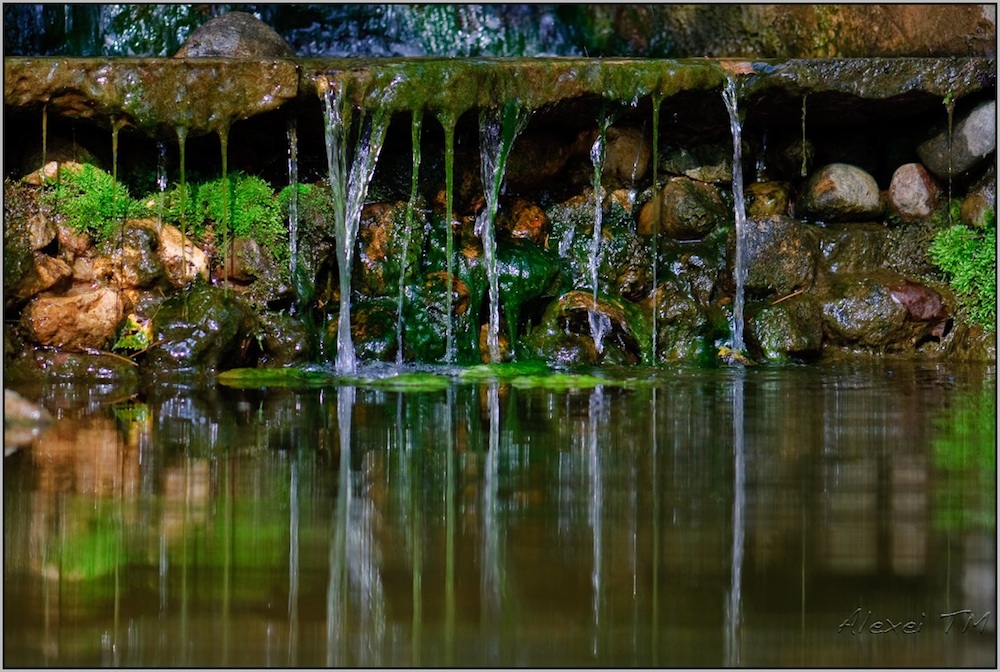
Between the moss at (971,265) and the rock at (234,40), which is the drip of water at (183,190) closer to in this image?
the rock at (234,40)

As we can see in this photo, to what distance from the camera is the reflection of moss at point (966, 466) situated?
15.7 feet

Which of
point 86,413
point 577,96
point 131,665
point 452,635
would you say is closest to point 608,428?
point 86,413

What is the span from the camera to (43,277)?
10.9 meters

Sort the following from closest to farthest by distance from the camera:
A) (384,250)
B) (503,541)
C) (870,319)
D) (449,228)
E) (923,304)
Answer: (503,541), (449,228), (870,319), (923,304), (384,250)

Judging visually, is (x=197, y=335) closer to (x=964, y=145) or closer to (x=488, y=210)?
(x=488, y=210)

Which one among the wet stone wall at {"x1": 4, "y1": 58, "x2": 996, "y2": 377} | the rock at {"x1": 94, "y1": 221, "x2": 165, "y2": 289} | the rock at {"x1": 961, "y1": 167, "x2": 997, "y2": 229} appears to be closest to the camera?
the wet stone wall at {"x1": 4, "y1": 58, "x2": 996, "y2": 377}

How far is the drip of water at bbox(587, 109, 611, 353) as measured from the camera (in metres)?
12.0

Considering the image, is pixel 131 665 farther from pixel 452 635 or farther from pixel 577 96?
pixel 577 96

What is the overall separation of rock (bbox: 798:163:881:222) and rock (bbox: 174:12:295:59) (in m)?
5.63

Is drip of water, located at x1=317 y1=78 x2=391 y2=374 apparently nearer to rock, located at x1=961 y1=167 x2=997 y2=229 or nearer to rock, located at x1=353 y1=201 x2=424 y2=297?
rock, located at x1=353 y1=201 x2=424 y2=297

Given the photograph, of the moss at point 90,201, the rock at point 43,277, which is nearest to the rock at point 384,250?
the moss at point 90,201

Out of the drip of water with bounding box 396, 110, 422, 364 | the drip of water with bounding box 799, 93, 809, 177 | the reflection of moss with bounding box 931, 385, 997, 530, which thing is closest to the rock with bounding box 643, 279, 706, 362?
the drip of water with bounding box 799, 93, 809, 177

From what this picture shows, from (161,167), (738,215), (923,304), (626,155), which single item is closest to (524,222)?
(626,155)

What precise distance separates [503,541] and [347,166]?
8.14 metres
